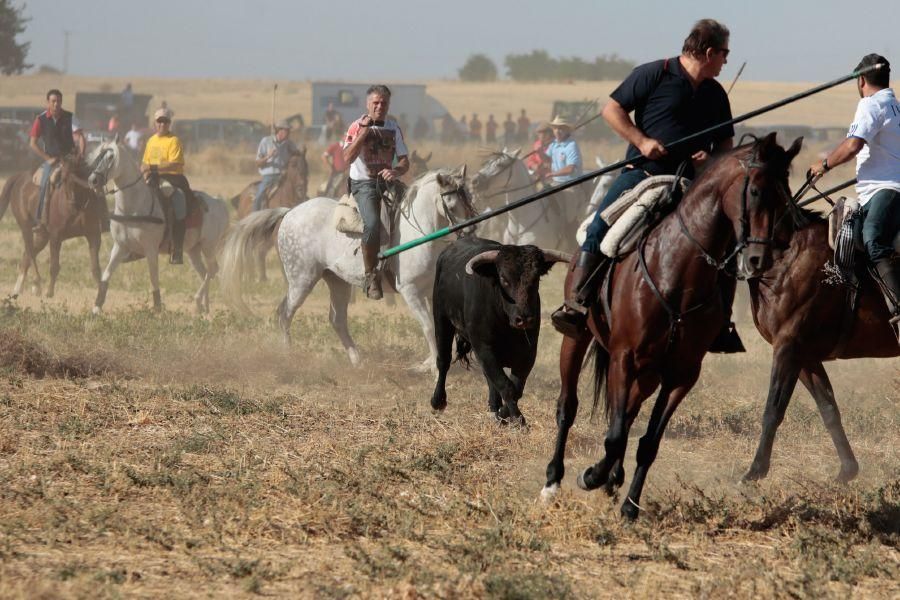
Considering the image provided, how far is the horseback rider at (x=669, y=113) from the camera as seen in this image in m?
7.20

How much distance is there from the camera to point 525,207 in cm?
1786

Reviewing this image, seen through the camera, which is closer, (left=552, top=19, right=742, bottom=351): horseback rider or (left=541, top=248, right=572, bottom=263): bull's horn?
(left=552, top=19, right=742, bottom=351): horseback rider

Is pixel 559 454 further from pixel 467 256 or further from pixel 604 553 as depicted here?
pixel 467 256

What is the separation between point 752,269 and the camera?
20.5 ft

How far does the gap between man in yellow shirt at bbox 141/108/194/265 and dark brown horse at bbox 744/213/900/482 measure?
33.7ft

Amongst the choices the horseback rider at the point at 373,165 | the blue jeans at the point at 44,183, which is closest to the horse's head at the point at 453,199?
the horseback rider at the point at 373,165

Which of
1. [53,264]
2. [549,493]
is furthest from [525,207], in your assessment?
[549,493]

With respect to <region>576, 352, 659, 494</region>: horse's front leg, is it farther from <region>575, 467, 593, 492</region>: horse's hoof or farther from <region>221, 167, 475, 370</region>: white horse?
<region>221, 167, 475, 370</region>: white horse

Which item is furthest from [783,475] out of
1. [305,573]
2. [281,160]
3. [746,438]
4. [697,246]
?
[281,160]

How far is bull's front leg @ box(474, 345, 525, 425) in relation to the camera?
9.48 meters

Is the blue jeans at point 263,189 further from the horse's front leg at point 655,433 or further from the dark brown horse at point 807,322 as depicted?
the horse's front leg at point 655,433

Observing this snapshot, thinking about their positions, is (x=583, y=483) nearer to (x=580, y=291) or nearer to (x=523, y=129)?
(x=580, y=291)

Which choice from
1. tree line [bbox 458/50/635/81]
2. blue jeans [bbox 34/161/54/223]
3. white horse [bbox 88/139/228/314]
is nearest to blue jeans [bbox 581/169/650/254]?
white horse [bbox 88/139/228/314]

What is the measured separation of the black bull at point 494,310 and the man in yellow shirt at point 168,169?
7497mm
